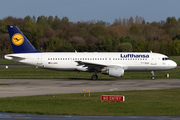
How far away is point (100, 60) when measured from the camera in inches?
1791

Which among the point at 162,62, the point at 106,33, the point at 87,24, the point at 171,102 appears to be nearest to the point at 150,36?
the point at 106,33

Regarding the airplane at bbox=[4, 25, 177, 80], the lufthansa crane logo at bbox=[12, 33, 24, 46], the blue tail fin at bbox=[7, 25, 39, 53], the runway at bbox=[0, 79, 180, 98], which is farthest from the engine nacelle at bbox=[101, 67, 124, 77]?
the lufthansa crane logo at bbox=[12, 33, 24, 46]

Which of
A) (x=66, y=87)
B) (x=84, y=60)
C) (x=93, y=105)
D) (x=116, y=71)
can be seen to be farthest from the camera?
(x=84, y=60)

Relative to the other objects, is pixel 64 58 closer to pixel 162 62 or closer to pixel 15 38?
pixel 15 38

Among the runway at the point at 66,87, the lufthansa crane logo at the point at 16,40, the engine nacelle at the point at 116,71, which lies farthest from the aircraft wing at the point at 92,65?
the lufthansa crane logo at the point at 16,40

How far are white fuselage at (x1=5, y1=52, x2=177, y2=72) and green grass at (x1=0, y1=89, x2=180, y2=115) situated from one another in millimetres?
17729

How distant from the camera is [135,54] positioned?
1804 inches

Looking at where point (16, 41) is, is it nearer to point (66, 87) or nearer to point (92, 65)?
point (92, 65)

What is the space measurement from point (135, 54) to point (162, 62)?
420 cm

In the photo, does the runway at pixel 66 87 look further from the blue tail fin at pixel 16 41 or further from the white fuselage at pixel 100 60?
the blue tail fin at pixel 16 41

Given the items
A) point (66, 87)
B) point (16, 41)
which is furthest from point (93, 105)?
point (16, 41)

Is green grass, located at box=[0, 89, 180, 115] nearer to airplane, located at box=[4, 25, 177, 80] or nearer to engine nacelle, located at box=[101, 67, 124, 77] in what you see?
engine nacelle, located at box=[101, 67, 124, 77]

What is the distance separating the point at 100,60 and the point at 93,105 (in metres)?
23.4

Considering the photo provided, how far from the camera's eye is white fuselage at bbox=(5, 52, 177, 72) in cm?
4516
